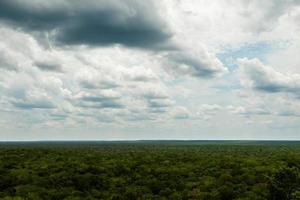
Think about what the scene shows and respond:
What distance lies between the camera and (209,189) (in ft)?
110

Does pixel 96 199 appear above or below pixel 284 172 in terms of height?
below

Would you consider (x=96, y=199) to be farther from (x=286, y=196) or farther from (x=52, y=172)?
(x=286, y=196)

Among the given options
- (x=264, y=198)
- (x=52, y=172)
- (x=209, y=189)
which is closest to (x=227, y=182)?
(x=209, y=189)

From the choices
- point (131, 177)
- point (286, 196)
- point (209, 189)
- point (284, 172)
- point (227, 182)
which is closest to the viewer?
point (286, 196)

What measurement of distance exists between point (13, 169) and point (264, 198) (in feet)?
79.1

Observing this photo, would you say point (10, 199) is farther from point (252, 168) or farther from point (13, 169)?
point (252, 168)

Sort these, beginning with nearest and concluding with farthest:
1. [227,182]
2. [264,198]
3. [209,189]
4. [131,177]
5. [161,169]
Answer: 1. [264,198]
2. [209,189]
3. [227,182]
4. [131,177]
5. [161,169]

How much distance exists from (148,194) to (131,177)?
22.9 ft

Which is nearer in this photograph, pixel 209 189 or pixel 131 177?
pixel 209 189

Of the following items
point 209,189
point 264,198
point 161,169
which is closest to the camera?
point 264,198

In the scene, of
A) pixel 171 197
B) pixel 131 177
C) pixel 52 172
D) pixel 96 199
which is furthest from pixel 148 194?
pixel 52 172

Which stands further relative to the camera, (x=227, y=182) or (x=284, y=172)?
(x=227, y=182)

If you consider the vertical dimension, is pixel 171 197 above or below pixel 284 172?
below

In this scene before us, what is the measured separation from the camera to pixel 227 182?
35.9 meters
